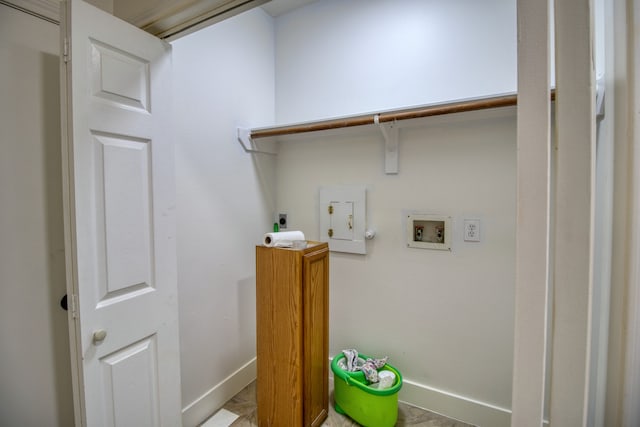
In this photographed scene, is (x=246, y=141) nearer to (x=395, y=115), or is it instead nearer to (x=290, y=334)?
(x=395, y=115)

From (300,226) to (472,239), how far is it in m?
1.22

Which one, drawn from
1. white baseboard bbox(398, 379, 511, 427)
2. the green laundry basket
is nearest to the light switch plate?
the green laundry basket

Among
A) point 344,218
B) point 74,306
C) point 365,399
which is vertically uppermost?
point 344,218

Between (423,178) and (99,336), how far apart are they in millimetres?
1775

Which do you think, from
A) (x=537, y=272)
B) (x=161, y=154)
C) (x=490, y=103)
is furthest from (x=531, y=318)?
(x=161, y=154)

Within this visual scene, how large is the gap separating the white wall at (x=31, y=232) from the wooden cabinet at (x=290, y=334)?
87 centimetres

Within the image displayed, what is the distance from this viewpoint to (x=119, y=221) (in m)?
1.06

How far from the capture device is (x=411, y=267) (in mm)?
1854

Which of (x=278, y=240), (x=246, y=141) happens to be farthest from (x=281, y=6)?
(x=278, y=240)

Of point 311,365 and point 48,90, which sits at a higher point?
point 48,90

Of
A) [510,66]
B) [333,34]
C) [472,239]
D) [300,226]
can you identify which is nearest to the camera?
[510,66]

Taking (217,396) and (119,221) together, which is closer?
(119,221)

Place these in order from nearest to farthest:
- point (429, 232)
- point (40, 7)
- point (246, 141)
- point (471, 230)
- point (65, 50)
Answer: point (65, 50), point (40, 7), point (471, 230), point (429, 232), point (246, 141)

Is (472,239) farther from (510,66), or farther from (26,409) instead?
(26,409)
